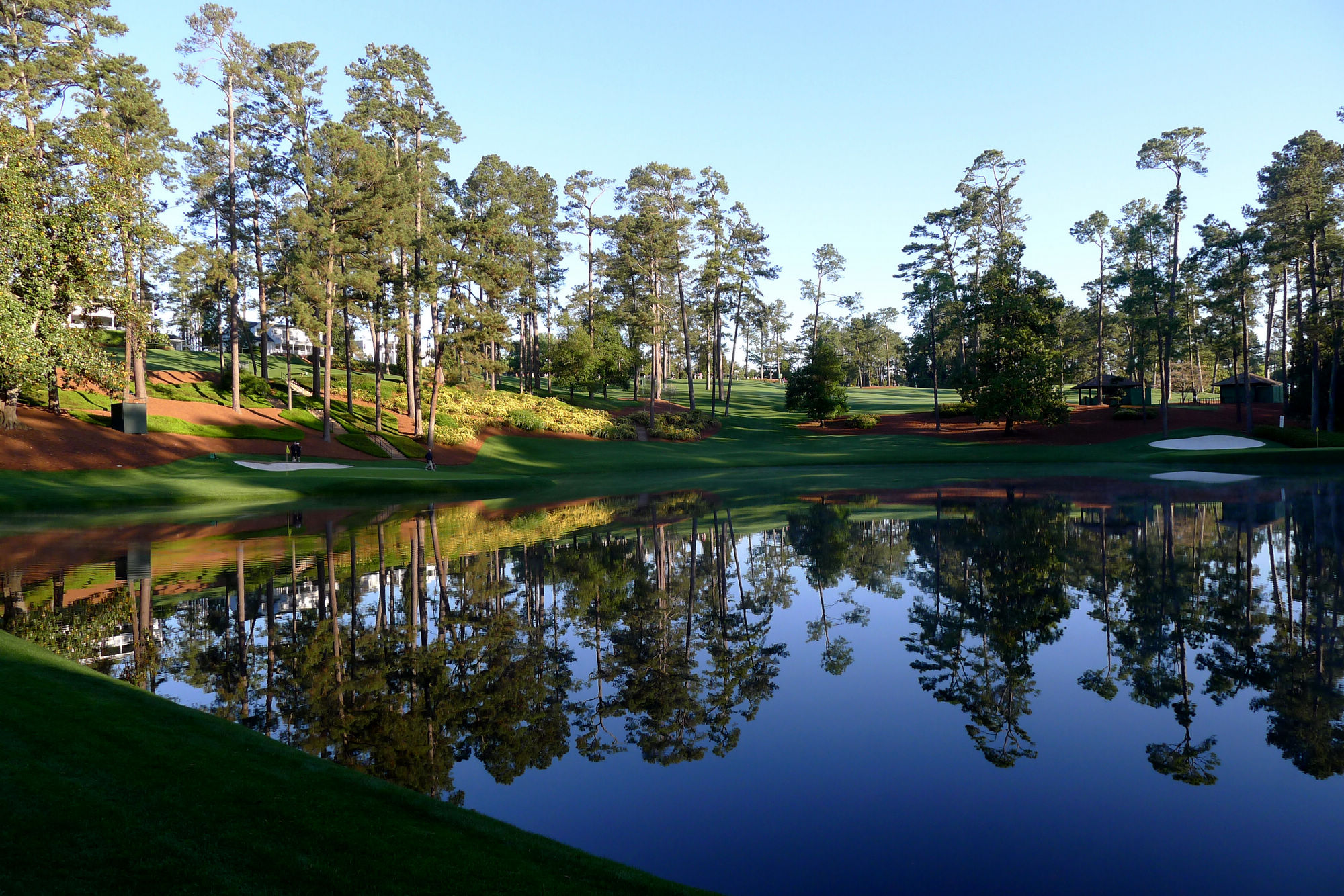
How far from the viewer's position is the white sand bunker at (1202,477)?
3140 cm

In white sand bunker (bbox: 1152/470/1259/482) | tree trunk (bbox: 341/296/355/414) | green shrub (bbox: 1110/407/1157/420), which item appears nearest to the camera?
white sand bunker (bbox: 1152/470/1259/482)

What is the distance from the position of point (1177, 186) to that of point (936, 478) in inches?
1289

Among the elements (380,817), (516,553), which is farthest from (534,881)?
(516,553)

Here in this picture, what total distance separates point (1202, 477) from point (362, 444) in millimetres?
42131

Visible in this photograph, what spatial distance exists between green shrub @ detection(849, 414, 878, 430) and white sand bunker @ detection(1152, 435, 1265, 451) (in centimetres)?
1958

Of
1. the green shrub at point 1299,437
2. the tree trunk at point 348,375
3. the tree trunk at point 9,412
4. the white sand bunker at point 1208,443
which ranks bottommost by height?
the white sand bunker at point 1208,443

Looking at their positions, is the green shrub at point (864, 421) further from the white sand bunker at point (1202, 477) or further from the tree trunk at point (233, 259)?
the tree trunk at point (233, 259)

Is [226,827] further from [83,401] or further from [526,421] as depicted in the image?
[526,421]

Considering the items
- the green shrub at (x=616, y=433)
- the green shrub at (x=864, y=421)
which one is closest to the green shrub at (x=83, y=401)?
the green shrub at (x=616, y=433)

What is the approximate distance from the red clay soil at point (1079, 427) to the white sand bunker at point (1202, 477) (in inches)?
642

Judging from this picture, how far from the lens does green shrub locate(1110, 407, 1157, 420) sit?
54625mm

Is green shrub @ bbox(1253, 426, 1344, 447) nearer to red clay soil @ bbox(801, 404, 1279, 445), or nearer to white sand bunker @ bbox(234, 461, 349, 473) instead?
red clay soil @ bbox(801, 404, 1279, 445)

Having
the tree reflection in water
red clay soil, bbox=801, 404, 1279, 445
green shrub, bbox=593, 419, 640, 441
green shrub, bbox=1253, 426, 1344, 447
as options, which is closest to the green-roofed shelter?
red clay soil, bbox=801, 404, 1279, 445

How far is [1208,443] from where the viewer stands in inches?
1775
